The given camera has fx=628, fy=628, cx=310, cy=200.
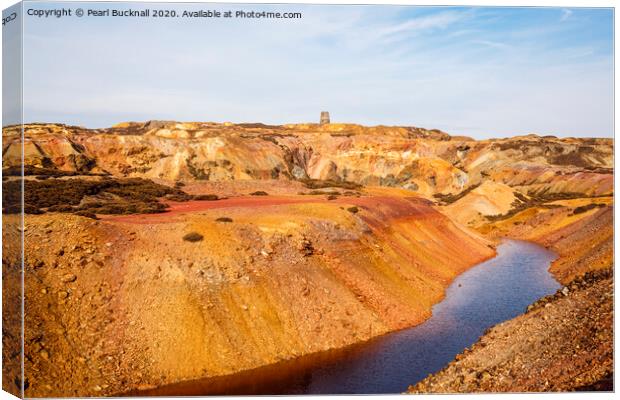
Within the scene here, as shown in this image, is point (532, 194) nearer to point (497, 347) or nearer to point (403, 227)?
point (403, 227)

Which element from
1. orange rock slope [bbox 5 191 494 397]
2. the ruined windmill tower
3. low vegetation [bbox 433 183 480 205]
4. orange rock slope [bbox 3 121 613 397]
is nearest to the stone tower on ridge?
the ruined windmill tower

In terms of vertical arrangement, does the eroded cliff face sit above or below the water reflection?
above

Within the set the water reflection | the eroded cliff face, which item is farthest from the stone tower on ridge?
the water reflection

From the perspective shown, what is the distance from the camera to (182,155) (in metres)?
97.7

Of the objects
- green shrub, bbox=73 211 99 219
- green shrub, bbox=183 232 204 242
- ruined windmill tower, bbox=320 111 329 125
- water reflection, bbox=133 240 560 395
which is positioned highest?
ruined windmill tower, bbox=320 111 329 125

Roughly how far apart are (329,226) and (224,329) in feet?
52.1

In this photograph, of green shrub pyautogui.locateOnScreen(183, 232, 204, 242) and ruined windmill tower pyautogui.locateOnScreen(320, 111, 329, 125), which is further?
ruined windmill tower pyautogui.locateOnScreen(320, 111, 329, 125)

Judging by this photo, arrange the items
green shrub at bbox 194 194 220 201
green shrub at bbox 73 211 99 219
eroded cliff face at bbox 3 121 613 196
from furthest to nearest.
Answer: eroded cliff face at bbox 3 121 613 196
green shrub at bbox 194 194 220 201
green shrub at bbox 73 211 99 219

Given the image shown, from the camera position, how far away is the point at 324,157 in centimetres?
12962

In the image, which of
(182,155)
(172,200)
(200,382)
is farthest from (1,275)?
(182,155)

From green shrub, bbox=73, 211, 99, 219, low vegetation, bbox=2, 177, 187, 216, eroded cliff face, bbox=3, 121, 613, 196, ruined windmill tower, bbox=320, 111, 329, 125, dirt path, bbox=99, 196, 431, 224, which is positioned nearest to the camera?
green shrub, bbox=73, 211, 99, 219

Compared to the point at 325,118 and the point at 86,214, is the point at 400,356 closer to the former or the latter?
the point at 86,214

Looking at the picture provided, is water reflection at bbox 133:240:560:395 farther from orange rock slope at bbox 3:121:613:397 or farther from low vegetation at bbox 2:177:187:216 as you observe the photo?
low vegetation at bbox 2:177:187:216

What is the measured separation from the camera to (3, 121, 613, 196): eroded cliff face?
307ft
